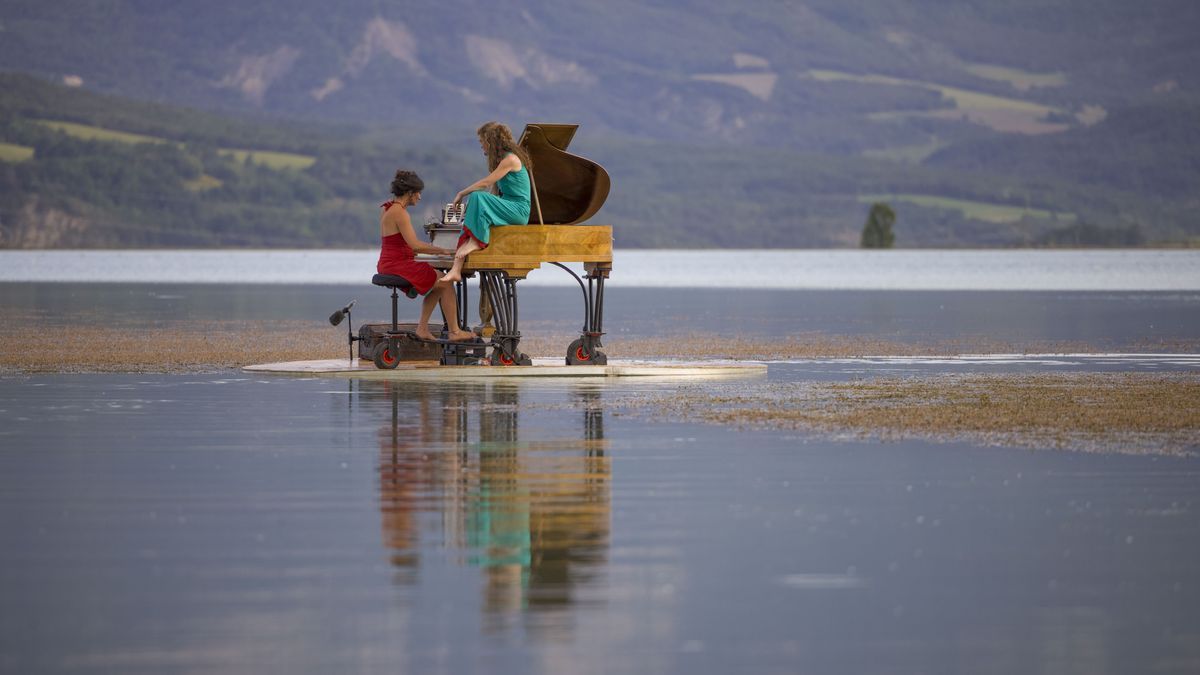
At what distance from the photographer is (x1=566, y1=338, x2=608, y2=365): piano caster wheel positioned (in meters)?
16.3

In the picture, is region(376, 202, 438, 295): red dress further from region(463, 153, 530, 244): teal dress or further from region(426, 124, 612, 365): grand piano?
region(463, 153, 530, 244): teal dress

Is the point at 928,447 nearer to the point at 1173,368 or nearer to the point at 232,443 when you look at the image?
the point at 232,443

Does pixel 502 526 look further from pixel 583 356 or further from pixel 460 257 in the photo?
pixel 583 356

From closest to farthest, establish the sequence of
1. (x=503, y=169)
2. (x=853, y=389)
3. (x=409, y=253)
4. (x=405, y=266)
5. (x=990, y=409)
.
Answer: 1. (x=990, y=409)
2. (x=853, y=389)
3. (x=503, y=169)
4. (x=405, y=266)
5. (x=409, y=253)

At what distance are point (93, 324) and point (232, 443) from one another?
620 inches

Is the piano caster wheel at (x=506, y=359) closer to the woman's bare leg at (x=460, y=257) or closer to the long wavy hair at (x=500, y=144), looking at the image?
the woman's bare leg at (x=460, y=257)

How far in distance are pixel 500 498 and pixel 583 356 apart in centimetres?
767

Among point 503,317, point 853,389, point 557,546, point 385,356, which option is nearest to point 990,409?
point 853,389

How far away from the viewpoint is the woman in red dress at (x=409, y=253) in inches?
619

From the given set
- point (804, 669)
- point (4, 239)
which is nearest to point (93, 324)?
point (804, 669)

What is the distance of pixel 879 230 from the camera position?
174m

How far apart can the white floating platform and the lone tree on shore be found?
519 ft

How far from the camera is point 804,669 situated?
5.71 meters

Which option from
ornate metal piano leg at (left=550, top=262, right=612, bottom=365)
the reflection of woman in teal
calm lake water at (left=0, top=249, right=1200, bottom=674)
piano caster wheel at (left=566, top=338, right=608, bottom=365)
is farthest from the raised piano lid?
the reflection of woman in teal
